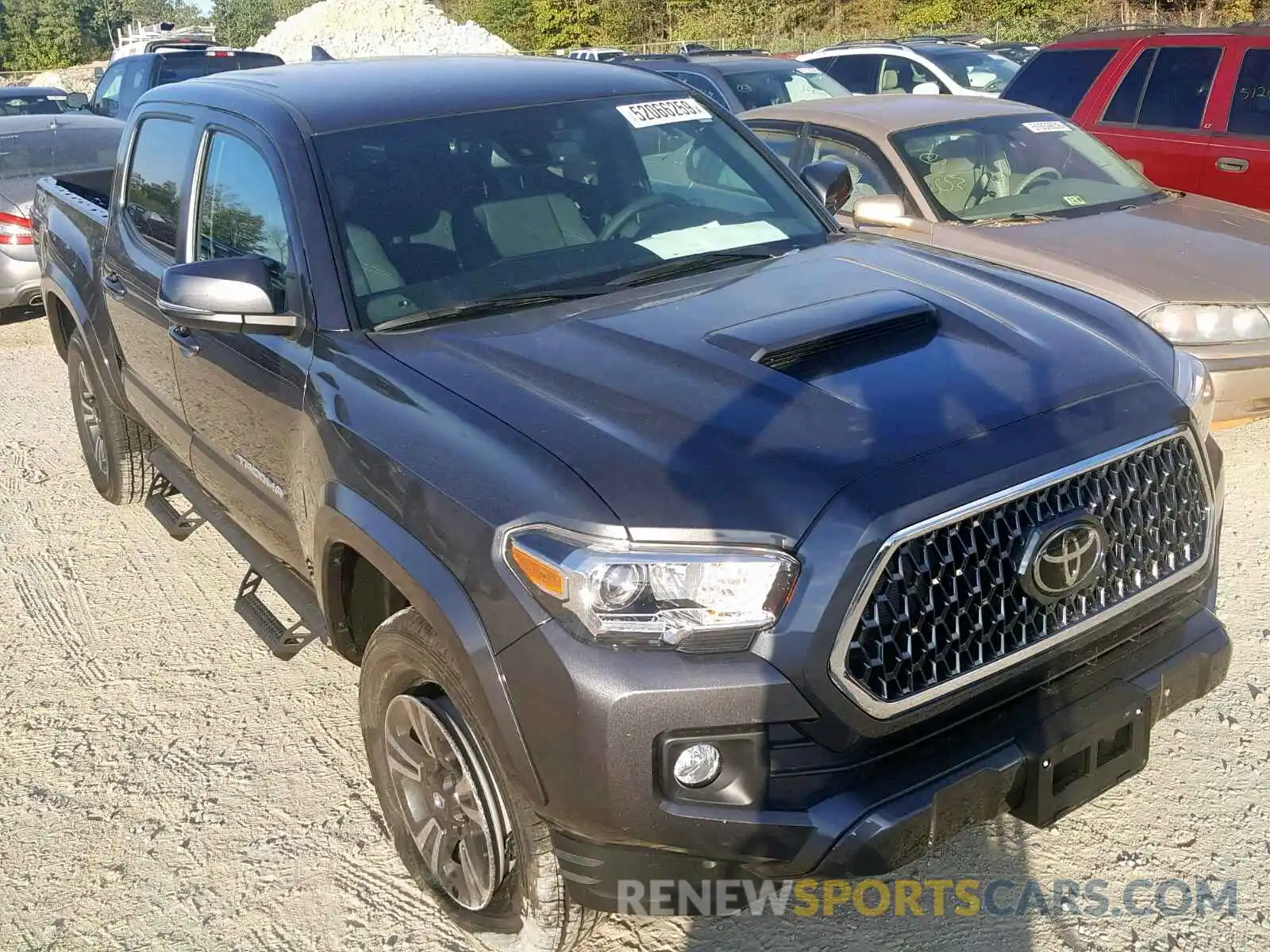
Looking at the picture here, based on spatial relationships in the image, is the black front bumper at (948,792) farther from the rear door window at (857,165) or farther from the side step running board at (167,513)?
the rear door window at (857,165)

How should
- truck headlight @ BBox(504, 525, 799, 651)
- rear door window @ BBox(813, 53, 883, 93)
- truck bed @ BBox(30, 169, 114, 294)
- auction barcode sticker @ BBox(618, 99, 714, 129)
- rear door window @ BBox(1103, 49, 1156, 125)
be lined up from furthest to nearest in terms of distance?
1. rear door window @ BBox(813, 53, 883, 93)
2. rear door window @ BBox(1103, 49, 1156, 125)
3. truck bed @ BBox(30, 169, 114, 294)
4. auction barcode sticker @ BBox(618, 99, 714, 129)
5. truck headlight @ BBox(504, 525, 799, 651)

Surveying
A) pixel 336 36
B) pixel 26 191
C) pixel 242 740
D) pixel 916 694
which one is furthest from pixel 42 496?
pixel 336 36

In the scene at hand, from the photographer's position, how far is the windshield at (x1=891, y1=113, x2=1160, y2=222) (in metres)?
6.29

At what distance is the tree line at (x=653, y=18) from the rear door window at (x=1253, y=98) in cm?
2613

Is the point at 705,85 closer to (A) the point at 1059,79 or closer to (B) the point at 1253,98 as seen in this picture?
(A) the point at 1059,79

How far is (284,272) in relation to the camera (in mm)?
3260

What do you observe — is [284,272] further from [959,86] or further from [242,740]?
[959,86]

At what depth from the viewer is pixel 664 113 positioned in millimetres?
3945

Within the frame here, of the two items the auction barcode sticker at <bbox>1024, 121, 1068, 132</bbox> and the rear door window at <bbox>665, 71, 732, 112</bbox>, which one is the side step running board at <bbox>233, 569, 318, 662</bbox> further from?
the rear door window at <bbox>665, 71, 732, 112</bbox>

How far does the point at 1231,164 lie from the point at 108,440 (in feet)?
21.2

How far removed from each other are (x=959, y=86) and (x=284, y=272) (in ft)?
39.0

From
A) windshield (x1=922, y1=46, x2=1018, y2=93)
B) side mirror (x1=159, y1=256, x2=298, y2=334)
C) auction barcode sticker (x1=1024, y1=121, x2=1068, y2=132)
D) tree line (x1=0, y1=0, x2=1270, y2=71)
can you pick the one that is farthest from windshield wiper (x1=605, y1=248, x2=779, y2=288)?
tree line (x1=0, y1=0, x2=1270, y2=71)

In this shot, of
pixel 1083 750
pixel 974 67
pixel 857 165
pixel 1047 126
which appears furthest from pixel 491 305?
pixel 974 67

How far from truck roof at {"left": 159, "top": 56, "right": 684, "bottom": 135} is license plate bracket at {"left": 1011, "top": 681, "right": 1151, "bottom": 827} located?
7.71 ft
